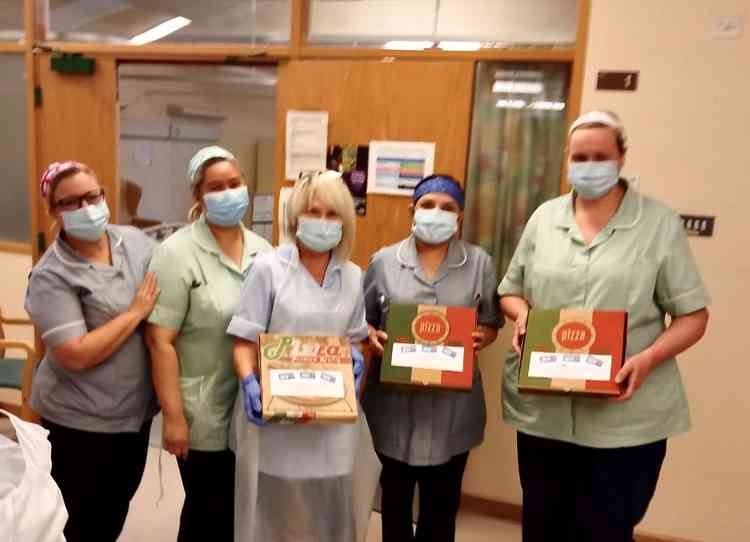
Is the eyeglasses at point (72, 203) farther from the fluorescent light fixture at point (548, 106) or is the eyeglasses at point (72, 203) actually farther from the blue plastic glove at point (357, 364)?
the fluorescent light fixture at point (548, 106)

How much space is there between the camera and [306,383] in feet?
5.32

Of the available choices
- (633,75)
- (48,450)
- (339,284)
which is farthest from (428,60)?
(48,450)

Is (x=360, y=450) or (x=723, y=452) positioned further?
(x=723, y=452)

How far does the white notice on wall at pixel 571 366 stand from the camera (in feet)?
5.08

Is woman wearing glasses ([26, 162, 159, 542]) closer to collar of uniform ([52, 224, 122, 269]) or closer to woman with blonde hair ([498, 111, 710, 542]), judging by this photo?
collar of uniform ([52, 224, 122, 269])

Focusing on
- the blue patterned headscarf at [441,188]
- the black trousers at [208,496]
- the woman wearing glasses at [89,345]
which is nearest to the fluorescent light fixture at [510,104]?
the blue patterned headscarf at [441,188]

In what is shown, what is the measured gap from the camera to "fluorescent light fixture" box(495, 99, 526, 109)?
8.34 ft

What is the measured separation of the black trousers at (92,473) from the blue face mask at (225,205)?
2.03ft

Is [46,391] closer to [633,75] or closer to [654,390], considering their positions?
[654,390]

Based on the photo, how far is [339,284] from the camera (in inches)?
68.7

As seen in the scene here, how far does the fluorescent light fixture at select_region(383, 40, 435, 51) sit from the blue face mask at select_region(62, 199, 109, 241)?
1436 mm

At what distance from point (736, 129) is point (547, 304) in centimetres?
112

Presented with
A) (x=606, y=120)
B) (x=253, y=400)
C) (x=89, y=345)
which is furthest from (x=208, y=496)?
(x=606, y=120)

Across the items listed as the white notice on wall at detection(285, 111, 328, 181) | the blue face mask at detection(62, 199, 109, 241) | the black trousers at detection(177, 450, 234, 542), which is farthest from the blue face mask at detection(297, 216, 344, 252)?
the white notice on wall at detection(285, 111, 328, 181)
